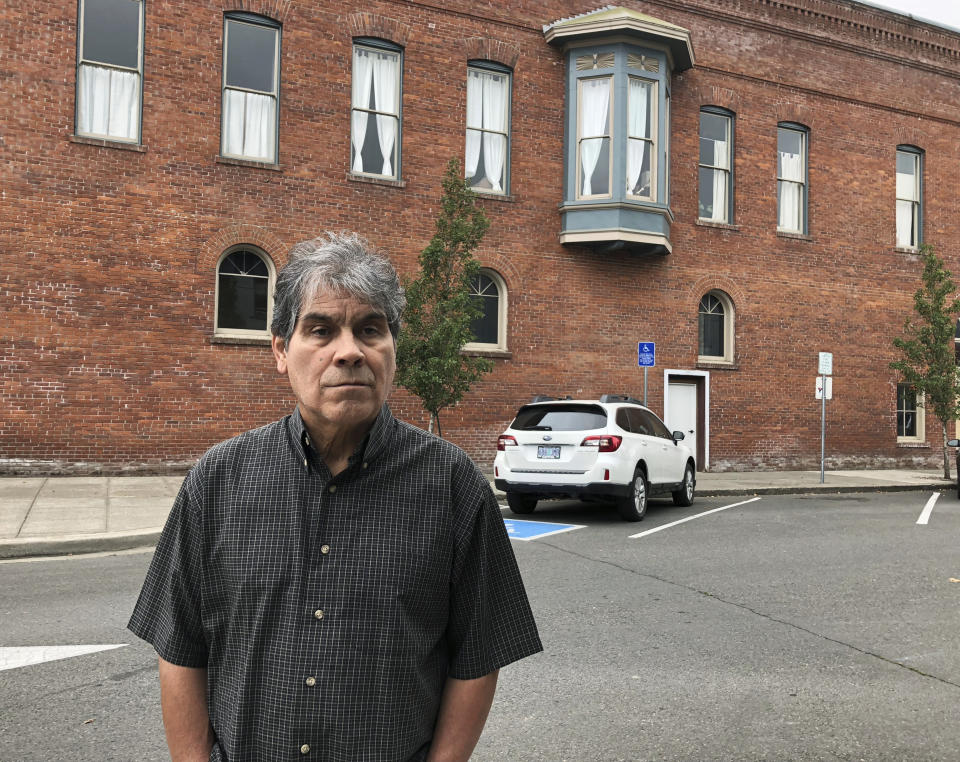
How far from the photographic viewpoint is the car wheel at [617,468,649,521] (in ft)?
39.3

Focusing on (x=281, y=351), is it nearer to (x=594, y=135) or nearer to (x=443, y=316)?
(x=443, y=316)

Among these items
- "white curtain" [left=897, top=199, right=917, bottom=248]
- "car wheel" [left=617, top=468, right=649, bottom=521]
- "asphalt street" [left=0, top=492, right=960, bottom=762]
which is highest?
"white curtain" [left=897, top=199, right=917, bottom=248]

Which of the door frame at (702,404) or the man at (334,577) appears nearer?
the man at (334,577)

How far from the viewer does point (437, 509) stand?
195 centimetres

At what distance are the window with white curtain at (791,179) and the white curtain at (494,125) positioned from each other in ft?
24.1

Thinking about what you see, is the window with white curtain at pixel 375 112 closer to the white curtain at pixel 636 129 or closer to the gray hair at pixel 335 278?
the white curtain at pixel 636 129

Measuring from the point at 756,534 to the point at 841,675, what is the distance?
5904mm

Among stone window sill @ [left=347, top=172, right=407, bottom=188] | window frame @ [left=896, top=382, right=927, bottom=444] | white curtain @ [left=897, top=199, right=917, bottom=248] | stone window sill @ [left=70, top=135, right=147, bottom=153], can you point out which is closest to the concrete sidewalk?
window frame @ [left=896, top=382, right=927, bottom=444]

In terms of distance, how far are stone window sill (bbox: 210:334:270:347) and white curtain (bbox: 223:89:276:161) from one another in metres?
3.31

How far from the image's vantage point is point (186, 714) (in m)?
1.93

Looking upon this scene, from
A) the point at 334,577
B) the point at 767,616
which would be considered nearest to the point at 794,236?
the point at 767,616

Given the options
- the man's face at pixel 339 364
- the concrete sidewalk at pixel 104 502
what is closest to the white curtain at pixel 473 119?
the concrete sidewalk at pixel 104 502

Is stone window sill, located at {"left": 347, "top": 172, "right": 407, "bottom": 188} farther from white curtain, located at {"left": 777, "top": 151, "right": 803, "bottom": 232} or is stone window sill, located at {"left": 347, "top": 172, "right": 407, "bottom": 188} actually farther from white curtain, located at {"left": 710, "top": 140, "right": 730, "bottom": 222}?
white curtain, located at {"left": 777, "top": 151, "right": 803, "bottom": 232}

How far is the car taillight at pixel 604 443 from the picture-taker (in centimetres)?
1182
